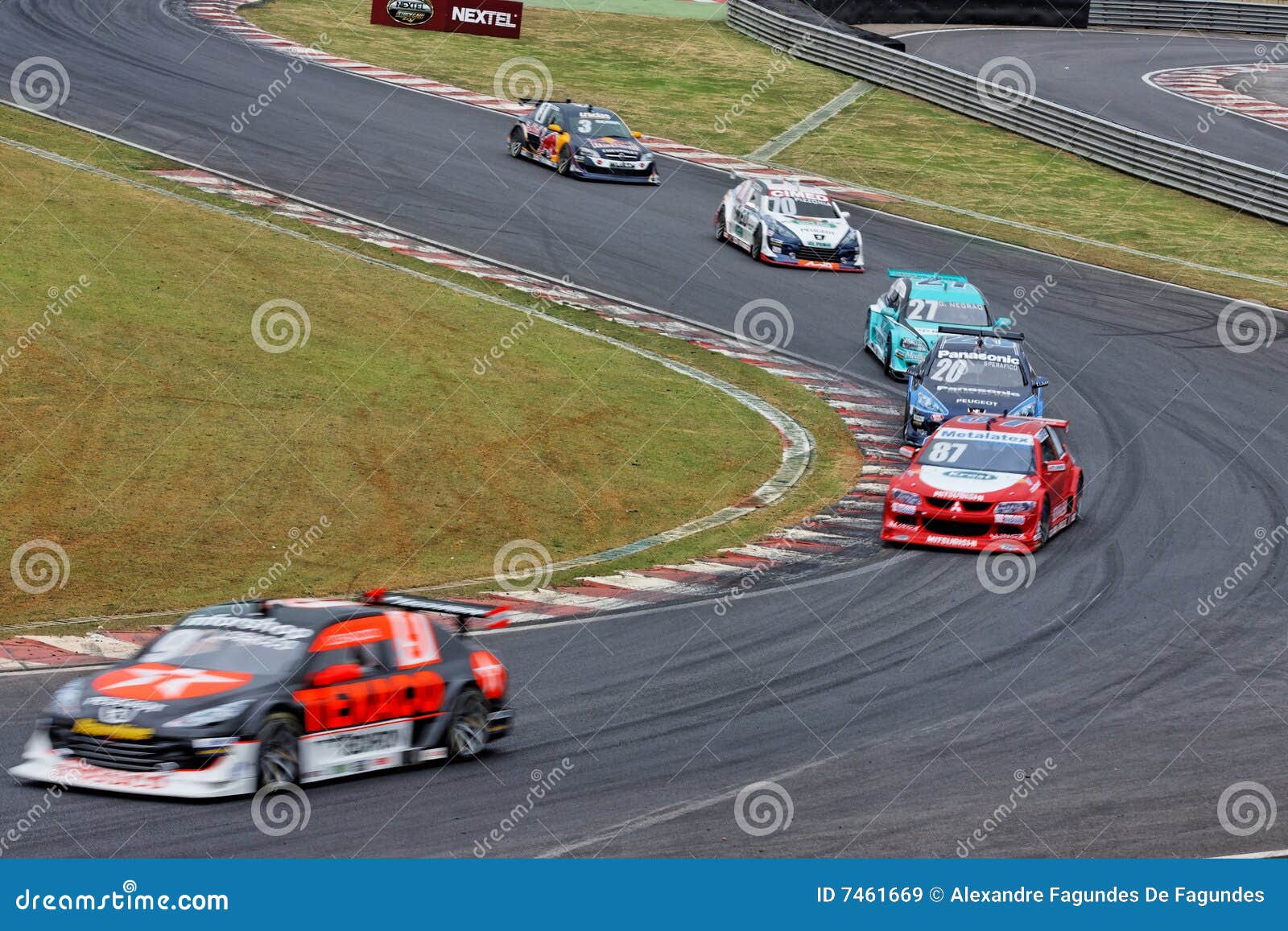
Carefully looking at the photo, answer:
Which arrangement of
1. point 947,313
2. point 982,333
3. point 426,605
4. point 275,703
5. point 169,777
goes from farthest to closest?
point 947,313
point 982,333
point 426,605
point 275,703
point 169,777

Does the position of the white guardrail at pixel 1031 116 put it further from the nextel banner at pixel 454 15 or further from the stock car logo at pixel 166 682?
the stock car logo at pixel 166 682

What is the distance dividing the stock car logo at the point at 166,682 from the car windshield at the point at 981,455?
990 cm

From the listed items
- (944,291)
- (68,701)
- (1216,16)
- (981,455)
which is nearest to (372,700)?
(68,701)

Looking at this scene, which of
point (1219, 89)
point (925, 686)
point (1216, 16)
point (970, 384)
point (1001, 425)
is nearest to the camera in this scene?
point (925, 686)

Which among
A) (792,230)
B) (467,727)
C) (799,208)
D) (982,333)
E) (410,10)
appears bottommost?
(410,10)

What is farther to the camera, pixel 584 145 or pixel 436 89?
pixel 436 89

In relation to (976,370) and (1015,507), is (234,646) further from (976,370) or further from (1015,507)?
(976,370)

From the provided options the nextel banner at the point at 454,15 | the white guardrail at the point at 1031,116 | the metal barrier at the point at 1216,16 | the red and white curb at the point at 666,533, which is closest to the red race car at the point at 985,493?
the red and white curb at the point at 666,533

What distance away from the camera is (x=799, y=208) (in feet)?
97.1

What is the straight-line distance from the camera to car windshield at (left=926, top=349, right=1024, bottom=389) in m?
21.4

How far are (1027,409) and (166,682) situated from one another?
43.4 ft

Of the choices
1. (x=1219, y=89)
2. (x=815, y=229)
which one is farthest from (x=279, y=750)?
(x=1219, y=89)

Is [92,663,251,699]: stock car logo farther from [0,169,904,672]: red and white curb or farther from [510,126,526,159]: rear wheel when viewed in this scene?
[510,126,526,159]: rear wheel

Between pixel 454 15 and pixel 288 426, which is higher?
pixel 288 426
